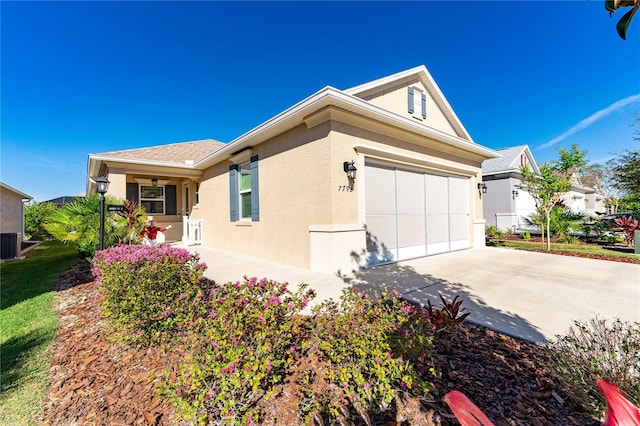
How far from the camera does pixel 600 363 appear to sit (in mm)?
1774

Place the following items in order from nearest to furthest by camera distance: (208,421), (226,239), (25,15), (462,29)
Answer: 1. (208,421)
2. (25,15)
3. (462,29)
4. (226,239)

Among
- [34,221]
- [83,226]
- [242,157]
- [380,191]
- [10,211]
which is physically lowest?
[83,226]

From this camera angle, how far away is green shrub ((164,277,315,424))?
1.65 m

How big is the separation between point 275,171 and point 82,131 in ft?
47.1

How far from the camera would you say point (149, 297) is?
9.09ft

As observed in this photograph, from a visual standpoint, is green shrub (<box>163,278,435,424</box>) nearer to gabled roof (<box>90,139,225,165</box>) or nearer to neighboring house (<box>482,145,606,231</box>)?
gabled roof (<box>90,139,225,165</box>)

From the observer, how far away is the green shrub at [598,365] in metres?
1.66

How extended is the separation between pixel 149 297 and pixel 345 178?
4.19 m

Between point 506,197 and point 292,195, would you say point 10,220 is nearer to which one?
point 292,195

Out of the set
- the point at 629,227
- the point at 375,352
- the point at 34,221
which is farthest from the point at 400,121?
the point at 34,221

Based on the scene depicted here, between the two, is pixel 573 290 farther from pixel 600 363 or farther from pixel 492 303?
pixel 600 363

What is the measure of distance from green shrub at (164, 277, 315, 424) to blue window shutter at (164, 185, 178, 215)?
12.1m

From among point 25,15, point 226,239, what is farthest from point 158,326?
point 25,15

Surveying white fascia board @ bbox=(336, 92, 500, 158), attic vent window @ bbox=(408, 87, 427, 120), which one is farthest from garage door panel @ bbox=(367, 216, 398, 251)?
attic vent window @ bbox=(408, 87, 427, 120)
